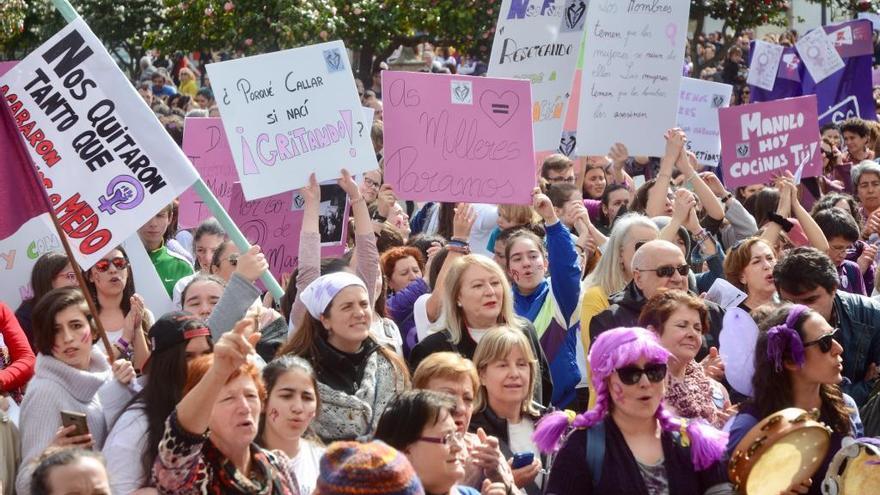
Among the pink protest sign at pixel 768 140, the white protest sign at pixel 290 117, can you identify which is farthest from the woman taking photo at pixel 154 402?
the pink protest sign at pixel 768 140

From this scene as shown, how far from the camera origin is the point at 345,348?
623cm

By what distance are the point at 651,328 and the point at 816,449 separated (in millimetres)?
1192

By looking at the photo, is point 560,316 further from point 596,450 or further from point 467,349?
point 596,450

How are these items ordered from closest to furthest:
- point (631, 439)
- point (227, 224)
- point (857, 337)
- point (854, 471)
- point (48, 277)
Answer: point (854, 471) → point (631, 439) → point (857, 337) → point (48, 277) → point (227, 224)

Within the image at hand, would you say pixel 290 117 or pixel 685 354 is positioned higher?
pixel 290 117

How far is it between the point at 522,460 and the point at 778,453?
979 millimetres

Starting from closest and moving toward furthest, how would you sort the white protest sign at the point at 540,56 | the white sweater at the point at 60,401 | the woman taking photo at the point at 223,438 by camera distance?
the woman taking photo at the point at 223,438
the white sweater at the point at 60,401
the white protest sign at the point at 540,56

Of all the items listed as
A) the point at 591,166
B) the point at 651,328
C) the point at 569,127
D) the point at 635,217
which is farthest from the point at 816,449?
the point at 569,127

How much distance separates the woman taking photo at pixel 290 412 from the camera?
17.3 ft

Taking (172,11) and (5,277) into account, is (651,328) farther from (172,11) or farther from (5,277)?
(172,11)

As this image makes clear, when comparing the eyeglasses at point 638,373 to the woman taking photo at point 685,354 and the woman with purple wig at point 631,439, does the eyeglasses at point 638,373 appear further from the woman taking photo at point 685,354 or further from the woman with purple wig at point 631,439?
the woman taking photo at point 685,354

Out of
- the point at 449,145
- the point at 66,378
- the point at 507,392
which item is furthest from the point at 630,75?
the point at 66,378

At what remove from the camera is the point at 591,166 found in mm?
10844

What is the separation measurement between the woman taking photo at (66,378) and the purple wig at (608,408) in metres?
1.48
